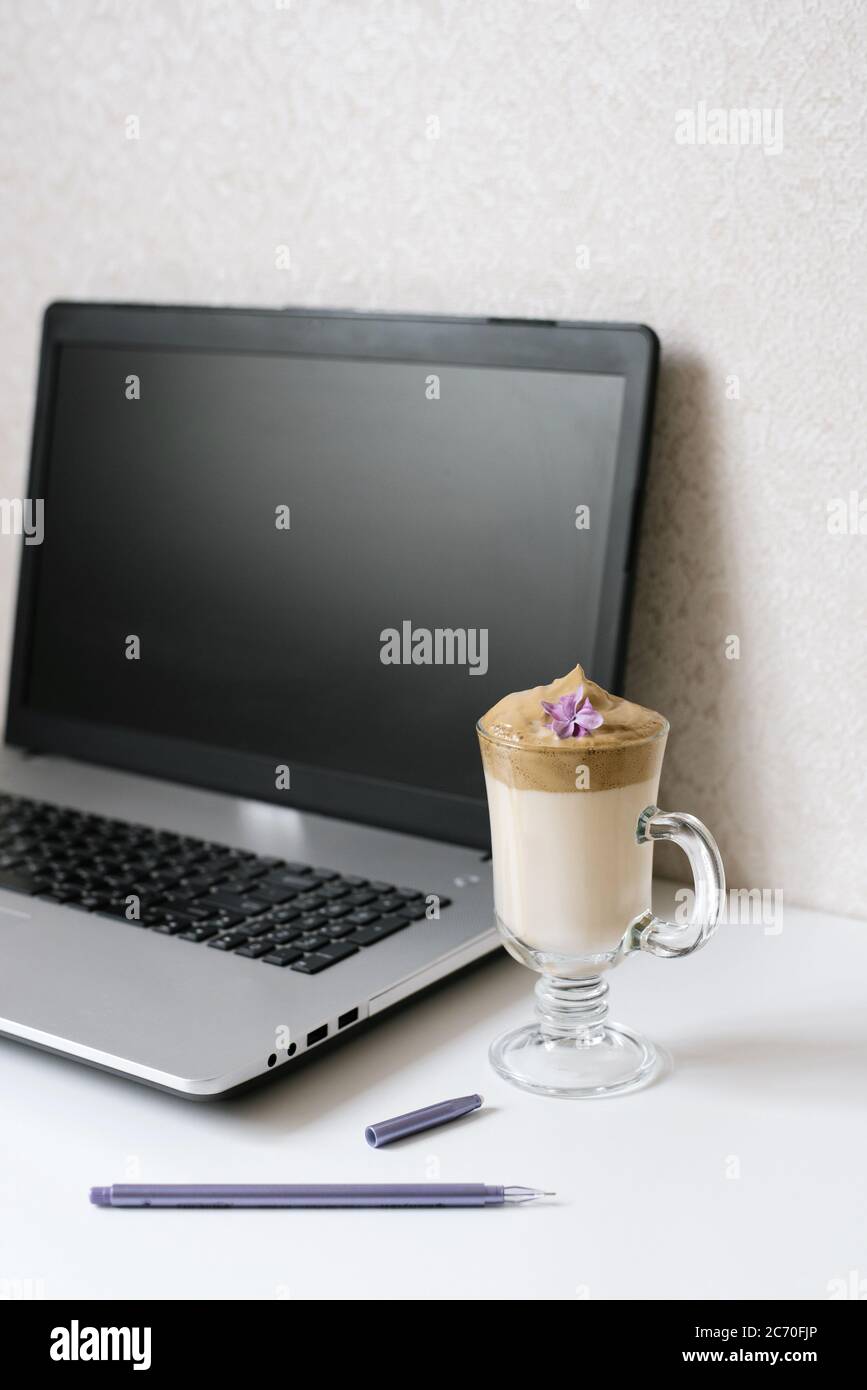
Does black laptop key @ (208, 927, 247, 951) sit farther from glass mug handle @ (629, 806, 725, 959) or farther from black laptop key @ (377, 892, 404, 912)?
glass mug handle @ (629, 806, 725, 959)

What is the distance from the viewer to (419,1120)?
62 centimetres

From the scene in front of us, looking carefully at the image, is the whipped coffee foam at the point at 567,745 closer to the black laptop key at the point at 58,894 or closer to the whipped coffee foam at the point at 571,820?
the whipped coffee foam at the point at 571,820

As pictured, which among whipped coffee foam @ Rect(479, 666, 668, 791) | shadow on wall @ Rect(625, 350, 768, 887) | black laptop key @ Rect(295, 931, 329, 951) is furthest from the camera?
shadow on wall @ Rect(625, 350, 768, 887)

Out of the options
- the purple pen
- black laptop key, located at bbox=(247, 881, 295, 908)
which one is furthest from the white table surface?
black laptop key, located at bbox=(247, 881, 295, 908)

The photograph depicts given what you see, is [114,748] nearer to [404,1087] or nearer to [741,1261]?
[404,1087]

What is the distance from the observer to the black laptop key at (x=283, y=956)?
2.35ft

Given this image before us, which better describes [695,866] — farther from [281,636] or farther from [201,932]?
[281,636]

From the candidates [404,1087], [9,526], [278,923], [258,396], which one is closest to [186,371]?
[258,396]

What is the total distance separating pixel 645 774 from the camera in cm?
65

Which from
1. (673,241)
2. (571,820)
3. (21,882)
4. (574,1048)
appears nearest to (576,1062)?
(574,1048)

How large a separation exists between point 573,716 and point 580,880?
0.07 meters

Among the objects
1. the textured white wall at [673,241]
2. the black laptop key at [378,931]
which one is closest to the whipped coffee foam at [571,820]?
the black laptop key at [378,931]

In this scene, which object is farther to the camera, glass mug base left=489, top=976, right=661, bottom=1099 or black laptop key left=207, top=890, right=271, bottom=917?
black laptop key left=207, top=890, right=271, bottom=917

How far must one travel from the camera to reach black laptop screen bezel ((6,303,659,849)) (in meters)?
0.83
